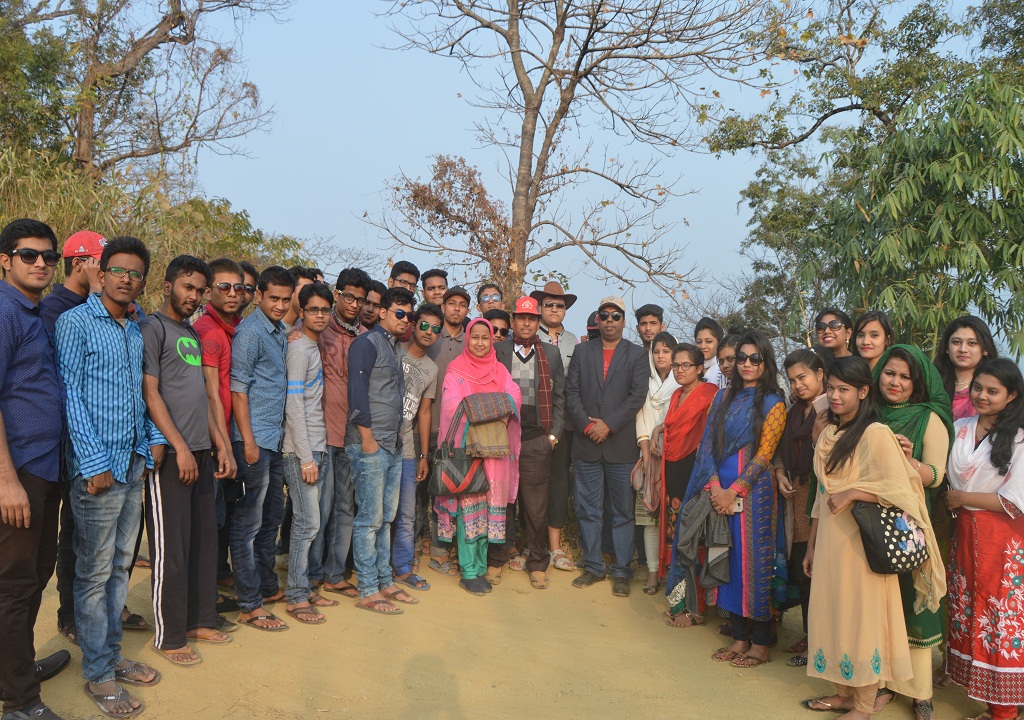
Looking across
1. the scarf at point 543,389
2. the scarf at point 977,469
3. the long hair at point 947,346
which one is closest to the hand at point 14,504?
the scarf at point 543,389

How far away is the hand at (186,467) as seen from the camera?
3967mm

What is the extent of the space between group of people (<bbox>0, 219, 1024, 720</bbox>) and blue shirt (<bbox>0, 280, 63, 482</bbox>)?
1 centimetres

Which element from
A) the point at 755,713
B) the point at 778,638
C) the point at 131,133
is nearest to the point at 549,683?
the point at 755,713

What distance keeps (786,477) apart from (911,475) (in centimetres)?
107

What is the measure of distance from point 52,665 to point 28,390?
1471mm

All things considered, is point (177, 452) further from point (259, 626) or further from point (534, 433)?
point (534, 433)

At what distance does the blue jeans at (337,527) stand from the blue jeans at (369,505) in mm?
49

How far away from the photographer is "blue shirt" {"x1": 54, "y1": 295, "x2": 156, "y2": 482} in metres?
3.52

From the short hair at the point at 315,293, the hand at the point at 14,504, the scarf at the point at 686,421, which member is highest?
the short hair at the point at 315,293

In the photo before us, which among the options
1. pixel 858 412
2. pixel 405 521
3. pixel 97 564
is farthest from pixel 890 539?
pixel 97 564

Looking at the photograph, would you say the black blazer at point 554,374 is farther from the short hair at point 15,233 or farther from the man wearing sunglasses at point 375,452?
the short hair at point 15,233

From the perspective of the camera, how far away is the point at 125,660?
154 inches

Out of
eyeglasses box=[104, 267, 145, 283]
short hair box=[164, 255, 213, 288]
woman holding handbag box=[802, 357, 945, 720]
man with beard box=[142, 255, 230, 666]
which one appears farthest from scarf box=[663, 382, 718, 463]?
eyeglasses box=[104, 267, 145, 283]

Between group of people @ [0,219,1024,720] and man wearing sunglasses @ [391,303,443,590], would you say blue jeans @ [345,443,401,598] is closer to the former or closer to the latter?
group of people @ [0,219,1024,720]
